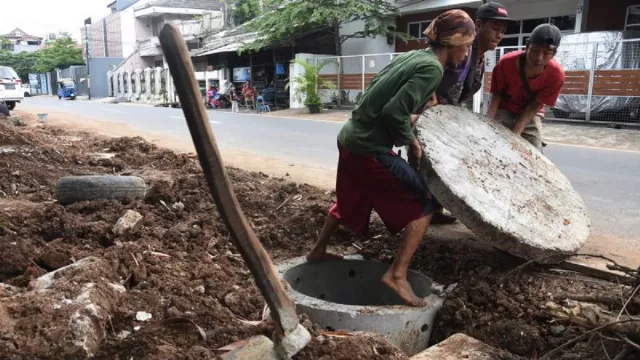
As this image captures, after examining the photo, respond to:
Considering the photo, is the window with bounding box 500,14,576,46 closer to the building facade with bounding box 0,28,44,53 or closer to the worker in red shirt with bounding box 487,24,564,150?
the worker in red shirt with bounding box 487,24,564,150

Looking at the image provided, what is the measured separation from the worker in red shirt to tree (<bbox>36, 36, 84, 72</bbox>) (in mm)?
54295

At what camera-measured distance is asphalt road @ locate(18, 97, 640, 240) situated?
513 cm

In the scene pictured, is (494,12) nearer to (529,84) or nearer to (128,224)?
(529,84)

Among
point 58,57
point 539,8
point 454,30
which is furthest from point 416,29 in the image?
point 58,57

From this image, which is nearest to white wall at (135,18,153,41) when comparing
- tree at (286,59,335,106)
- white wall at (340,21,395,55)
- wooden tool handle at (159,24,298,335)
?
white wall at (340,21,395,55)

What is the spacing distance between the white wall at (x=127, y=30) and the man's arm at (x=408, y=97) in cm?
4776

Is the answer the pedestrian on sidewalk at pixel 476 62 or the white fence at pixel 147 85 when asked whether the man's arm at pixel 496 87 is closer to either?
the pedestrian on sidewalk at pixel 476 62

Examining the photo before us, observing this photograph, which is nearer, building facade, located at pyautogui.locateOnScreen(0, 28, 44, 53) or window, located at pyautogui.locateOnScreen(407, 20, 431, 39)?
window, located at pyautogui.locateOnScreen(407, 20, 431, 39)

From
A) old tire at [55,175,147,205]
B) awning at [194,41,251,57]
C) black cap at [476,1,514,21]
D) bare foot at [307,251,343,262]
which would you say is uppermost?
awning at [194,41,251,57]

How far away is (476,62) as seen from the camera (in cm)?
391

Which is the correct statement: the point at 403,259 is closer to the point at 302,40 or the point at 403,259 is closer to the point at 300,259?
the point at 300,259

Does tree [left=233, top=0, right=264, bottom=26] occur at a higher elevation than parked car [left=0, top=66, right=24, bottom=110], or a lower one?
higher

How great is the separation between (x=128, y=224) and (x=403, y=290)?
2.02 metres

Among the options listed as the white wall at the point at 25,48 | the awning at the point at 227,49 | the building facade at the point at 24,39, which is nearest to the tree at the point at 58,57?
the white wall at the point at 25,48
